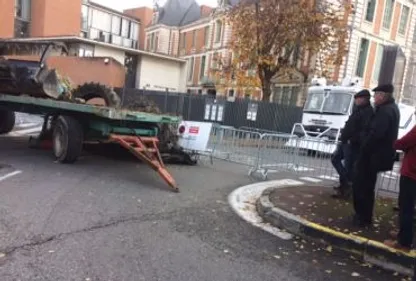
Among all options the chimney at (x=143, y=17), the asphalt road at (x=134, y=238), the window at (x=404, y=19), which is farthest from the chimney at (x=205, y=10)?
the asphalt road at (x=134, y=238)

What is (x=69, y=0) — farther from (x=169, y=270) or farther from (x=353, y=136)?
(x=169, y=270)

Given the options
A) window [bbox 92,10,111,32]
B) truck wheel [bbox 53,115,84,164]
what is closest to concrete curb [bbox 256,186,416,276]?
truck wheel [bbox 53,115,84,164]

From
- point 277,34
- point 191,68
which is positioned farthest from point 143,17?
point 277,34

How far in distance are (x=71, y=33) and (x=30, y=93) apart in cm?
3095

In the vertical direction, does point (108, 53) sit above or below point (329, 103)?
above

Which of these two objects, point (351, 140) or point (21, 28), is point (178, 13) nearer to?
point (21, 28)

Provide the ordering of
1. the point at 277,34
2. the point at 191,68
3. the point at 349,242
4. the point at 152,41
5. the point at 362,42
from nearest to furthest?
the point at 349,242 < the point at 277,34 < the point at 362,42 < the point at 191,68 < the point at 152,41

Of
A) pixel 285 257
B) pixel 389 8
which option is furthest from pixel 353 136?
pixel 389 8

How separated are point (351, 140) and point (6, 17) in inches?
A: 1081

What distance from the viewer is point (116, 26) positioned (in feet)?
174

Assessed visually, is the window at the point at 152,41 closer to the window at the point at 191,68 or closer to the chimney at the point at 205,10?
the window at the point at 191,68

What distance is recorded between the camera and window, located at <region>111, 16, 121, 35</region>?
52044mm

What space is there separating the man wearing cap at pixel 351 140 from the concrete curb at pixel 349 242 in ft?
5.74

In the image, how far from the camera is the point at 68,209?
20.7 ft
